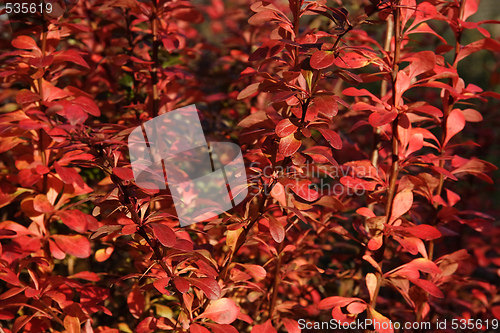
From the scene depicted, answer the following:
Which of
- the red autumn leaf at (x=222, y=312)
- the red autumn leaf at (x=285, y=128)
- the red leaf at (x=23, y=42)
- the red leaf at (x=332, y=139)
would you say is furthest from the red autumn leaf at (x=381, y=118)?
the red leaf at (x=23, y=42)

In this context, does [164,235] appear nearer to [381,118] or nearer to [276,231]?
[276,231]

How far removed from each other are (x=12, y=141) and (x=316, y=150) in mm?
939

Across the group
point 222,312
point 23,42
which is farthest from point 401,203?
point 23,42

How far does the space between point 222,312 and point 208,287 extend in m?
0.14

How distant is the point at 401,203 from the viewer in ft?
4.06

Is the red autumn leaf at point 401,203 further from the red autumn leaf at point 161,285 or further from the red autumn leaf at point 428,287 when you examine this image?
the red autumn leaf at point 161,285

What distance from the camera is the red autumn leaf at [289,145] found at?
3.22 ft

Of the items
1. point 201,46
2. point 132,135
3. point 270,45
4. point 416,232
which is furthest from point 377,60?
point 201,46

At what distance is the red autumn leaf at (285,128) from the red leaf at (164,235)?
34 cm

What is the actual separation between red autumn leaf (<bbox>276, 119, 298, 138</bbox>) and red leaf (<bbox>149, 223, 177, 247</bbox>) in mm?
340

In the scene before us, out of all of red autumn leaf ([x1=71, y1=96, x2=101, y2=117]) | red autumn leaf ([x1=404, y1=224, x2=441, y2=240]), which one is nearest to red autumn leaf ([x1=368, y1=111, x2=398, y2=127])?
red autumn leaf ([x1=404, y1=224, x2=441, y2=240])

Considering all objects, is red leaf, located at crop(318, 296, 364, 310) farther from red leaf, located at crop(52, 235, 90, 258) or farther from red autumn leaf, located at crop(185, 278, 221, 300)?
red leaf, located at crop(52, 235, 90, 258)

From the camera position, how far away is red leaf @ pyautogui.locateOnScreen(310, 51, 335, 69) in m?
0.93

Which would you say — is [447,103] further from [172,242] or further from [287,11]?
[287,11]
